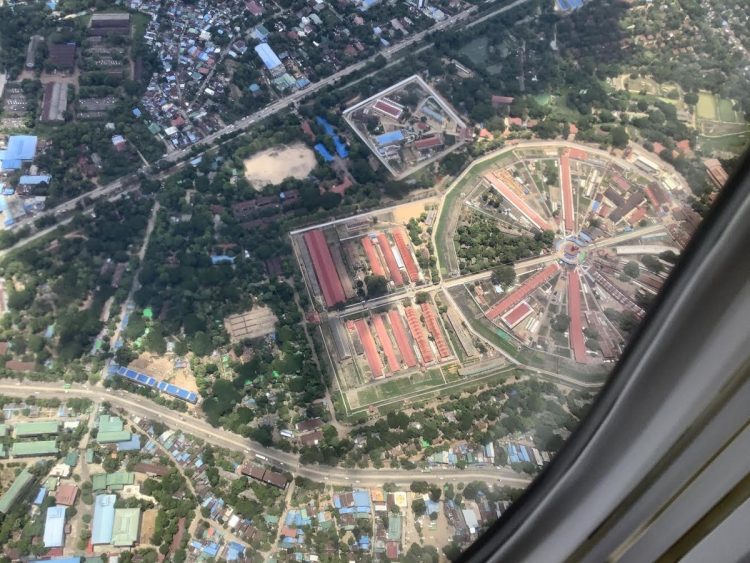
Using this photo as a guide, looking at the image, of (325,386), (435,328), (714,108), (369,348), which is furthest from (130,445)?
(714,108)

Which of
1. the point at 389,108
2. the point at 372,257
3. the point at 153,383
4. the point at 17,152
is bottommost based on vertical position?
the point at 153,383

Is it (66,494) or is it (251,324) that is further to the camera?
(251,324)

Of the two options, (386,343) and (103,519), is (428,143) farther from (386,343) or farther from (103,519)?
(103,519)

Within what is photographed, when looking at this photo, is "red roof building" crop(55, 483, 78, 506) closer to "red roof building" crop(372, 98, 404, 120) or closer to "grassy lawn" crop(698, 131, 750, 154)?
"red roof building" crop(372, 98, 404, 120)

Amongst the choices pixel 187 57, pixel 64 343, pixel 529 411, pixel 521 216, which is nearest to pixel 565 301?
pixel 521 216

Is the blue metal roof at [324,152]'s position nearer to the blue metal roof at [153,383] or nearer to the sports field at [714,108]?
the blue metal roof at [153,383]

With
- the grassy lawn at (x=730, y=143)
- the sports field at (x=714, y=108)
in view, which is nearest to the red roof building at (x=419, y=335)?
the grassy lawn at (x=730, y=143)
